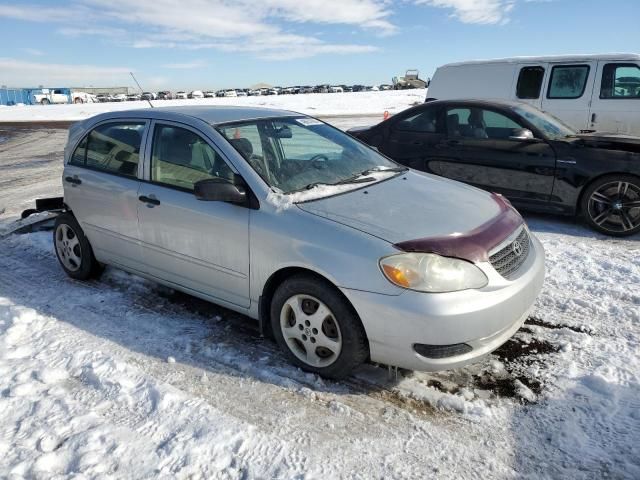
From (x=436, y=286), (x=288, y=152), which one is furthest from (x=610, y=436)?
(x=288, y=152)

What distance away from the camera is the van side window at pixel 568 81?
848 cm

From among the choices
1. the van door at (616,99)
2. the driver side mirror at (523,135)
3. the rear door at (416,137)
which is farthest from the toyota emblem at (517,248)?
the van door at (616,99)

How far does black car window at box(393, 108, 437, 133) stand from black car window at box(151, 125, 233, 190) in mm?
3997

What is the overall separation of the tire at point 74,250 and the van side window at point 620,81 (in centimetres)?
817

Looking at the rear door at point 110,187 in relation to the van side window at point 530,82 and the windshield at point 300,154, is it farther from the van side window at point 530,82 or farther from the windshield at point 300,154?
the van side window at point 530,82

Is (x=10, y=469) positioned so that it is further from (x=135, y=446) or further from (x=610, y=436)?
(x=610, y=436)

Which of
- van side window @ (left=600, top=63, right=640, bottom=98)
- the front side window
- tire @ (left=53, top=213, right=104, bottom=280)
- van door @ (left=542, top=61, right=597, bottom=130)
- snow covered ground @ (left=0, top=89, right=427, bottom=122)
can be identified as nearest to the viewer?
tire @ (left=53, top=213, right=104, bottom=280)

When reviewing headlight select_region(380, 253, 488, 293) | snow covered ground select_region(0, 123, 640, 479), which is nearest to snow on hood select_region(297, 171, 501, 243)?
headlight select_region(380, 253, 488, 293)

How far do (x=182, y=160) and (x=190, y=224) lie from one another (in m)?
0.55

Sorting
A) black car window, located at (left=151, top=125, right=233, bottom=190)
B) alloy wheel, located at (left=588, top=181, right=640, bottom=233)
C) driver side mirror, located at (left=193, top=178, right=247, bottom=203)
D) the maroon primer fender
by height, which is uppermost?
black car window, located at (left=151, top=125, right=233, bottom=190)

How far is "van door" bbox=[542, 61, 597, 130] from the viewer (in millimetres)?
8438

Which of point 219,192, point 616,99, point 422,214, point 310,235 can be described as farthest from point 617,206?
point 219,192

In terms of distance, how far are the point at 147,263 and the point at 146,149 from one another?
0.91m

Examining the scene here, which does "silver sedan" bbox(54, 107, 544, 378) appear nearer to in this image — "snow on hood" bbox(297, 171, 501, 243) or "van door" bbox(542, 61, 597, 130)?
"snow on hood" bbox(297, 171, 501, 243)
